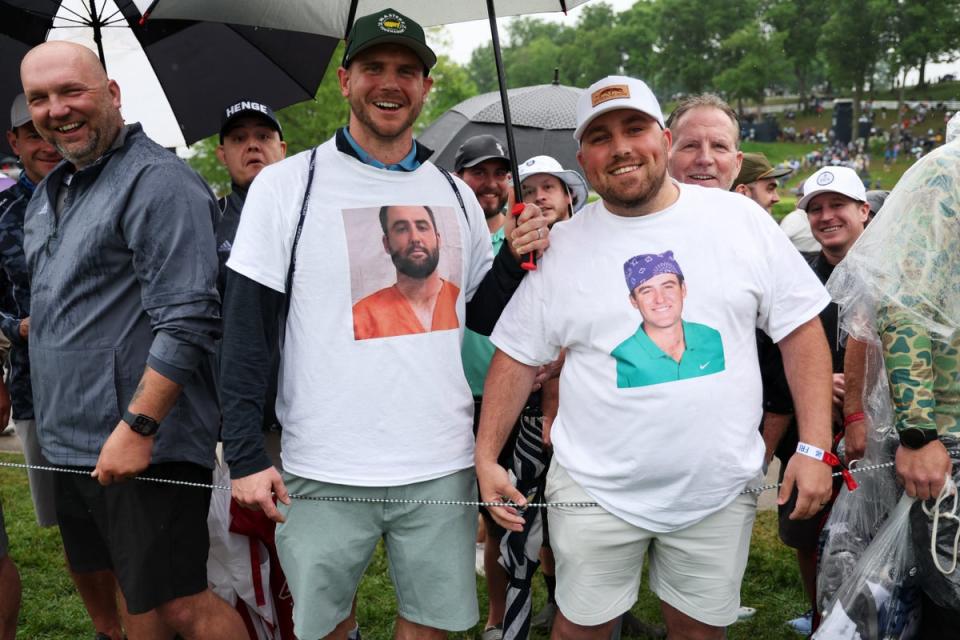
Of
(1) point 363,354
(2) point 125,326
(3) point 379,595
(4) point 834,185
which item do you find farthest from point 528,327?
(3) point 379,595

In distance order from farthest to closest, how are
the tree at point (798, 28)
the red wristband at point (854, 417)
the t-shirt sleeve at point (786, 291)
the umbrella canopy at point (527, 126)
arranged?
the tree at point (798, 28) → the umbrella canopy at point (527, 126) → the red wristband at point (854, 417) → the t-shirt sleeve at point (786, 291)

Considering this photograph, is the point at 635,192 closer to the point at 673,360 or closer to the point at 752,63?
the point at 673,360

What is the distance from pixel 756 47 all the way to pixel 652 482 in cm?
5706

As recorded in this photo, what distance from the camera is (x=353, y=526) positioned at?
104 inches

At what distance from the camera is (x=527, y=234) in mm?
2561

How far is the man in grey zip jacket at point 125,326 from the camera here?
Result: 2.60 metres

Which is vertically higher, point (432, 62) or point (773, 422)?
point (432, 62)

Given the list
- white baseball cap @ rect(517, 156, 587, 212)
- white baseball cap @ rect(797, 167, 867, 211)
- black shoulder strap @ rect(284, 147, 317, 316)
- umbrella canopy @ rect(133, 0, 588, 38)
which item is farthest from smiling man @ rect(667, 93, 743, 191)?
black shoulder strap @ rect(284, 147, 317, 316)

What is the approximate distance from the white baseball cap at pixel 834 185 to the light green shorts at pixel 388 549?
7.03 feet

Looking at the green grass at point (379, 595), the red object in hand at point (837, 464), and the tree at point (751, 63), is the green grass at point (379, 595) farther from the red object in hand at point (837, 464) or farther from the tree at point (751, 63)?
the tree at point (751, 63)

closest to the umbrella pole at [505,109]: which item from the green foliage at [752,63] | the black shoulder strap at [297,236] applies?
the black shoulder strap at [297,236]

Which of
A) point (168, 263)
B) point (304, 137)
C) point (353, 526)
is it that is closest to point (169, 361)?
point (168, 263)

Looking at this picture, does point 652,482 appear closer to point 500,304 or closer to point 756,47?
point 500,304

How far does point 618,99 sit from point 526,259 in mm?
548
